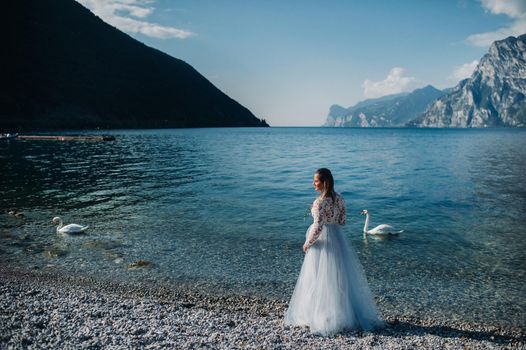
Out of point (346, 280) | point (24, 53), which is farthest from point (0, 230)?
point (24, 53)

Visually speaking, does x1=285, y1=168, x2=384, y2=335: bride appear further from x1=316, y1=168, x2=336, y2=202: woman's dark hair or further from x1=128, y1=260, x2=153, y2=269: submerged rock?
x1=128, y1=260, x2=153, y2=269: submerged rock

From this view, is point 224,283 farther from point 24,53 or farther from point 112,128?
point 24,53

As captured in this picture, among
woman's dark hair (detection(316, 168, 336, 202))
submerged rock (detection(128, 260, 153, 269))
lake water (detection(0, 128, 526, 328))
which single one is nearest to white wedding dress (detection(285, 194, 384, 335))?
woman's dark hair (detection(316, 168, 336, 202))

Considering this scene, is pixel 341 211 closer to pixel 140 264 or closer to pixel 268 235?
pixel 140 264

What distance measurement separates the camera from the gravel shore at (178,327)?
24.5 feet

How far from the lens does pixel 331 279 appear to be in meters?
7.88

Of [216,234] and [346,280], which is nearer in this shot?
[346,280]

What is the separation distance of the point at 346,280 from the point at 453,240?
10.8m

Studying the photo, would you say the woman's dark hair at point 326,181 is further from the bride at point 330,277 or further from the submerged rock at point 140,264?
the submerged rock at point 140,264

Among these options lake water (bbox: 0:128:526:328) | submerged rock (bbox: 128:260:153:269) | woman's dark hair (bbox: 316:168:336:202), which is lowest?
submerged rock (bbox: 128:260:153:269)

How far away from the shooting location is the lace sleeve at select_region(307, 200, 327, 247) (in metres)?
7.72

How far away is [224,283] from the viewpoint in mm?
11938

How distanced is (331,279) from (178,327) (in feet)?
12.0

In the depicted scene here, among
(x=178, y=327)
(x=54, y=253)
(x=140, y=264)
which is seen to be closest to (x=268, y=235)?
(x=140, y=264)
